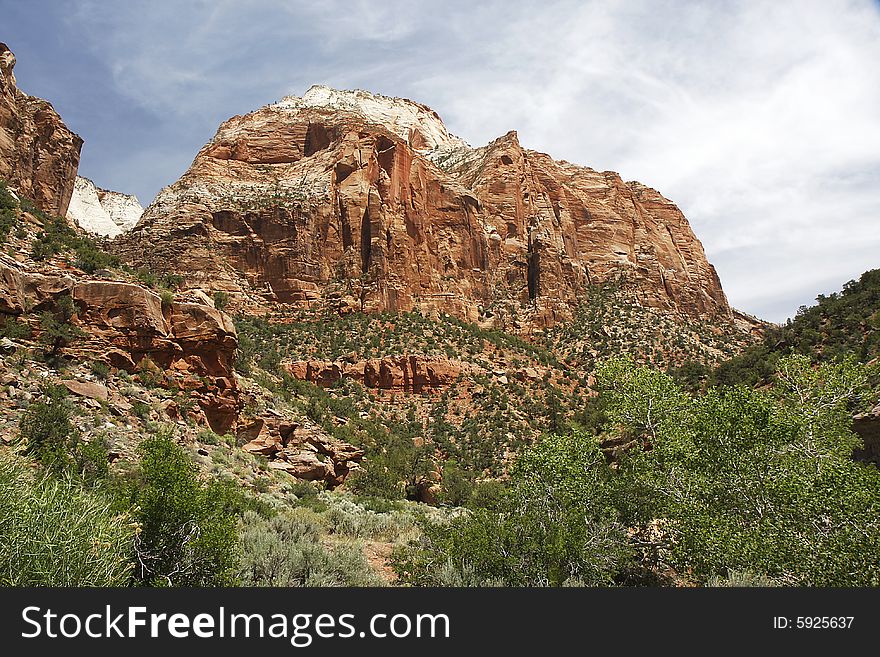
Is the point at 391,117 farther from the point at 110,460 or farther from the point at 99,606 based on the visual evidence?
the point at 99,606

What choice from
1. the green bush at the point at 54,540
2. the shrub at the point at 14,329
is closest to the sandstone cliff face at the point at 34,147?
the shrub at the point at 14,329

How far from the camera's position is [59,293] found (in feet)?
53.7

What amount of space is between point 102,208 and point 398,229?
3031 inches

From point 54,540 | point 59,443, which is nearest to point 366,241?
point 59,443

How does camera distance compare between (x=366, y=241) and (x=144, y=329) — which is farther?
(x=366, y=241)

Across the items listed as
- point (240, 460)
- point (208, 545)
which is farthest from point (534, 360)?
point (208, 545)

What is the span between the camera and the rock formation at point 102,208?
99812mm

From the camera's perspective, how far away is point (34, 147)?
110 feet

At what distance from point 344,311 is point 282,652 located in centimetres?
5278

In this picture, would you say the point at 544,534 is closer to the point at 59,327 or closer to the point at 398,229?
the point at 59,327

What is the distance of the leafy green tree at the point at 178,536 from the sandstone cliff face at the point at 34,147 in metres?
29.4

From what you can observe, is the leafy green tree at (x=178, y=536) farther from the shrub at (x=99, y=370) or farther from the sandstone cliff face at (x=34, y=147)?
the sandstone cliff face at (x=34, y=147)

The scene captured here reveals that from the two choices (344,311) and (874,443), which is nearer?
(874,443)

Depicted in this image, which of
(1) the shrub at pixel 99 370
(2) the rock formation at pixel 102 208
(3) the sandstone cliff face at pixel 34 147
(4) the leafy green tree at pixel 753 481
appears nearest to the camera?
(4) the leafy green tree at pixel 753 481
